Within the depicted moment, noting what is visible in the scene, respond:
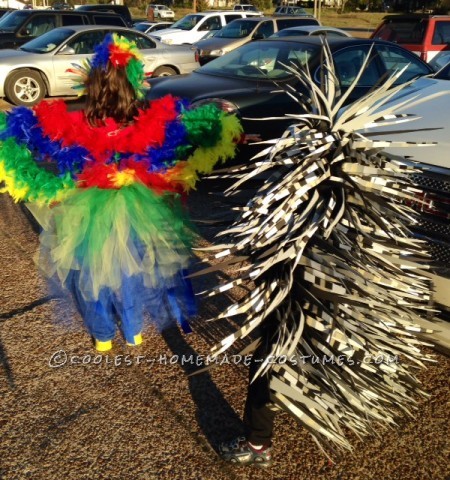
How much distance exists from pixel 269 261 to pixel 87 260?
1.24 metres

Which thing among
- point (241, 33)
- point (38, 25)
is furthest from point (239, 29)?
point (38, 25)

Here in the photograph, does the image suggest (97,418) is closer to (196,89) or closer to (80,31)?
(196,89)

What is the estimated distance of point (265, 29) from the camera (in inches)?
589

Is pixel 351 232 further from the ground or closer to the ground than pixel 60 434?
further from the ground

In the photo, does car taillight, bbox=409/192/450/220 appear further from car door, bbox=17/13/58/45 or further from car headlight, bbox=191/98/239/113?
car door, bbox=17/13/58/45

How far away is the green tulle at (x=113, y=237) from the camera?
9.09 ft

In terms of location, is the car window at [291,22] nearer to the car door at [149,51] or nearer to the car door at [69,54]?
Answer: the car door at [149,51]

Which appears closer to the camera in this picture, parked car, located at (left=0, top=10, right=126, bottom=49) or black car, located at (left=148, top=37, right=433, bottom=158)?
black car, located at (left=148, top=37, right=433, bottom=158)

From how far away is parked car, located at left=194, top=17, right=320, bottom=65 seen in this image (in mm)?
14594

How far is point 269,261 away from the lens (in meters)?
1.94

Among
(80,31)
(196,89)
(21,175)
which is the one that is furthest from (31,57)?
(21,175)

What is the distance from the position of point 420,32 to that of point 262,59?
7323 millimetres

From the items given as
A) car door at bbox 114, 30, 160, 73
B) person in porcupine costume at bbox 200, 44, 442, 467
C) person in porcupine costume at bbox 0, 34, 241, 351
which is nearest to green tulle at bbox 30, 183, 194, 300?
person in porcupine costume at bbox 0, 34, 241, 351

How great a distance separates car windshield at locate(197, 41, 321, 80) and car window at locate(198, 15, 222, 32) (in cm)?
1298
